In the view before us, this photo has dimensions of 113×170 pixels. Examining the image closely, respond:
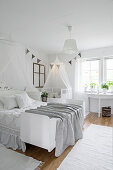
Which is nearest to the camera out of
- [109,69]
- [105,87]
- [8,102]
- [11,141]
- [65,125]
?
[65,125]

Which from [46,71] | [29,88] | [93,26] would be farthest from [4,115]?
[46,71]

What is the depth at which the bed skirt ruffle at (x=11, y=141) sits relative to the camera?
238 centimetres

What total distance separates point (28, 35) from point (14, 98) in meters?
1.87

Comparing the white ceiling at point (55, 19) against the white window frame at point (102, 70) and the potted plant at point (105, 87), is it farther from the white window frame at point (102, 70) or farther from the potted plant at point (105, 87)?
the potted plant at point (105, 87)

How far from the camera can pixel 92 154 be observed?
224 centimetres

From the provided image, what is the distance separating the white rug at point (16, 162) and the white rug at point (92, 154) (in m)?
0.45

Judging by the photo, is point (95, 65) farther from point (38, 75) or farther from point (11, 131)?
point (11, 131)

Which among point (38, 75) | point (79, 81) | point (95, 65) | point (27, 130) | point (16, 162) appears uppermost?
point (95, 65)

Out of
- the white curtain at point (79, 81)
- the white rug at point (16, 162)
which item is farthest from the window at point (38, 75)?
the white rug at point (16, 162)

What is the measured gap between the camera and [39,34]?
355cm

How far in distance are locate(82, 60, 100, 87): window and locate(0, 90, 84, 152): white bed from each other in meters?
3.71

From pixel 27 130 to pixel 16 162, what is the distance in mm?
508

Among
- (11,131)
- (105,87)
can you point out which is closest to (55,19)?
(11,131)

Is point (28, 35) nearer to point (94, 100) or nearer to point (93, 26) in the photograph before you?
point (93, 26)
